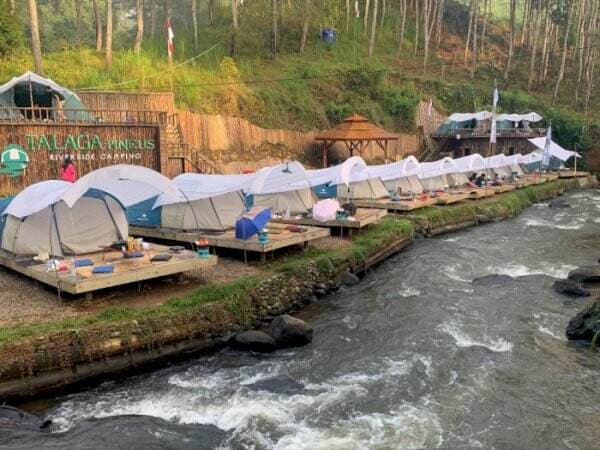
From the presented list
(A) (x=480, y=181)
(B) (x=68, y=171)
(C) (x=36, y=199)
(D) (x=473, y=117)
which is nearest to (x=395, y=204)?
(A) (x=480, y=181)

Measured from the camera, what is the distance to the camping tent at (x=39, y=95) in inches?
952

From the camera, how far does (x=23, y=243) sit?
14.3 metres

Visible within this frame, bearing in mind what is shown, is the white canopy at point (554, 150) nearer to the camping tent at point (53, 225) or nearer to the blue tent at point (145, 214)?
the blue tent at point (145, 214)

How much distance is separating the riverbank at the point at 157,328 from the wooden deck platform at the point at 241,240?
0.55 meters

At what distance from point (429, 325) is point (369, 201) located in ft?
43.2

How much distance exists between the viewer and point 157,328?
11.4m

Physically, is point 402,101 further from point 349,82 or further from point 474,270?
point 474,270

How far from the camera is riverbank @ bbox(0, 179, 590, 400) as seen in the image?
9.88 metres

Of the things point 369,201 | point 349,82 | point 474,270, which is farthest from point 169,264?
point 349,82

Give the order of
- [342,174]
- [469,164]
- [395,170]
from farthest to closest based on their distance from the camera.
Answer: [469,164] → [395,170] → [342,174]

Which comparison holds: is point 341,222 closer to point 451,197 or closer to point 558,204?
point 451,197

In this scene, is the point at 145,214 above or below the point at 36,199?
below

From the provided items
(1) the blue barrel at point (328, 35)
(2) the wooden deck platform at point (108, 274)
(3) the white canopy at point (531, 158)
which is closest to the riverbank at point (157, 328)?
(2) the wooden deck platform at point (108, 274)

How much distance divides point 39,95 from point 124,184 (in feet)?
42.8
